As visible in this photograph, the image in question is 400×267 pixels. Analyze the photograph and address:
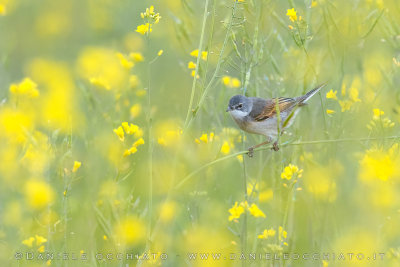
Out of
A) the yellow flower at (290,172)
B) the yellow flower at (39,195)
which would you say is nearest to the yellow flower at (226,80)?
the yellow flower at (290,172)

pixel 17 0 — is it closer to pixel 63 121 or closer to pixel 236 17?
pixel 63 121

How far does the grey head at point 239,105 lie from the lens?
439cm

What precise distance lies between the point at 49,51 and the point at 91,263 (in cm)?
567

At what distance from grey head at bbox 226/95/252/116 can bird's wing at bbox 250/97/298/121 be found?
81 millimetres

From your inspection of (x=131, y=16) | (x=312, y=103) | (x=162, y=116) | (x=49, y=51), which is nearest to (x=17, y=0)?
(x=49, y=51)

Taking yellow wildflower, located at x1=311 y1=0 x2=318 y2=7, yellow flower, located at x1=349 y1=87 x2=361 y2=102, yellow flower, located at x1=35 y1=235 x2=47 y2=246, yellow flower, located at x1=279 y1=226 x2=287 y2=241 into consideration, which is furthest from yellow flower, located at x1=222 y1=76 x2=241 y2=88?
yellow flower, located at x1=35 y1=235 x2=47 y2=246

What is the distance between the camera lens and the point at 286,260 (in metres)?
3.55

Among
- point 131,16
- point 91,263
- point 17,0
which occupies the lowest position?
point 91,263

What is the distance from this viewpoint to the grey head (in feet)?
14.4

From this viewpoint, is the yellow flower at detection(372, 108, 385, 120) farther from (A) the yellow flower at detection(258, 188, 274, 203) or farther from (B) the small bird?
(A) the yellow flower at detection(258, 188, 274, 203)

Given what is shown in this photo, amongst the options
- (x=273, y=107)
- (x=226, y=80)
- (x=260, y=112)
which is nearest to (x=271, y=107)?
(x=273, y=107)

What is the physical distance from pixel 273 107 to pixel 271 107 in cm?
1

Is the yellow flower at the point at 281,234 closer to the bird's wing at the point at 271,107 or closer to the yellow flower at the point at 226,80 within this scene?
the bird's wing at the point at 271,107

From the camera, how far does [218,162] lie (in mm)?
3775
